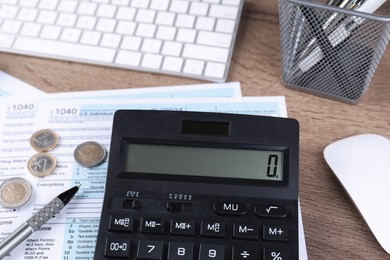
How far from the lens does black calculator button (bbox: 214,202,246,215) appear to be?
40 cm

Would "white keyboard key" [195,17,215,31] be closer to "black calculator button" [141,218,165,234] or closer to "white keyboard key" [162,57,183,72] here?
"white keyboard key" [162,57,183,72]

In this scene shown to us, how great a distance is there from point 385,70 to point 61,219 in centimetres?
35

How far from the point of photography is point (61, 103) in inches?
19.7

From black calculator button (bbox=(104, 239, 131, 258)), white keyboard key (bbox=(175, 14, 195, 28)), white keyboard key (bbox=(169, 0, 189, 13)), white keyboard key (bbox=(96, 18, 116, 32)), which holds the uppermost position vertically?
white keyboard key (bbox=(169, 0, 189, 13))

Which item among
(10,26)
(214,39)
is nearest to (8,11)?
(10,26)

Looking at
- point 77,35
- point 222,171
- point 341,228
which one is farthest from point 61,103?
point 341,228

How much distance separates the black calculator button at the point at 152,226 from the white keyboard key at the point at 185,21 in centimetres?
23

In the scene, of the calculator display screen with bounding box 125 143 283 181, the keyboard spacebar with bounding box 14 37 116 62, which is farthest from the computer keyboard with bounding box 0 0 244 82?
the calculator display screen with bounding box 125 143 283 181

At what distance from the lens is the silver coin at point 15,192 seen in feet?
1.46

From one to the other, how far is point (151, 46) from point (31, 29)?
131mm

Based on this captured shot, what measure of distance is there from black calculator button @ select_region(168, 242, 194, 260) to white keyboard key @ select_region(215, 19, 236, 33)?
0.24 m

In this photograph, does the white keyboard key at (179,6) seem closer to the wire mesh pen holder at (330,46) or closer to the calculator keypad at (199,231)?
the wire mesh pen holder at (330,46)

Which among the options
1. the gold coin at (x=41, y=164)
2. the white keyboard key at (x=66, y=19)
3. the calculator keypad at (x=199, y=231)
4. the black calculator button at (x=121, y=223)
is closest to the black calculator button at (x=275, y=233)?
the calculator keypad at (x=199, y=231)

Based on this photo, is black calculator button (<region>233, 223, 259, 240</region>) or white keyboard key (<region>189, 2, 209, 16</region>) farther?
white keyboard key (<region>189, 2, 209, 16</region>)
